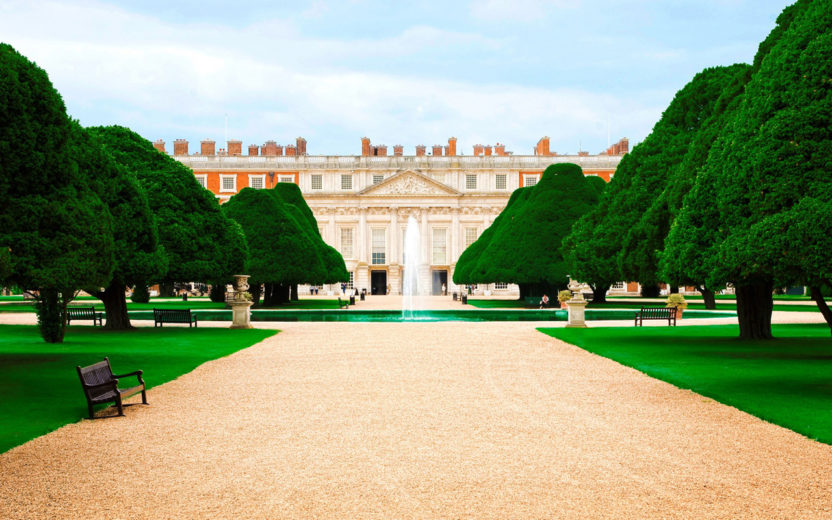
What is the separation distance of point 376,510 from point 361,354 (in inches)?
388

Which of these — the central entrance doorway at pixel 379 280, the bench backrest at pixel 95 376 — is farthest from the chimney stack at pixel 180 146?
the bench backrest at pixel 95 376

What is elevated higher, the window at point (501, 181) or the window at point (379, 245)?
the window at point (501, 181)

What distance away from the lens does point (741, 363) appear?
12.9m

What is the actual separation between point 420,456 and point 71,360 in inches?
361

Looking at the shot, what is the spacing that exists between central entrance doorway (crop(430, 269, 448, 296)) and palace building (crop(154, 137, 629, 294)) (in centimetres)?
10

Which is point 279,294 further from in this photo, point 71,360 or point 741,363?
point 741,363

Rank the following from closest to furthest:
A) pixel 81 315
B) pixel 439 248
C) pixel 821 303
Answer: pixel 821 303 < pixel 81 315 < pixel 439 248

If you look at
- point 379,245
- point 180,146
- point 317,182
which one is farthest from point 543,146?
point 180,146

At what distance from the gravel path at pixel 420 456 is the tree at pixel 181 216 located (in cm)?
1094

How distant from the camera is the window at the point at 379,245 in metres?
73.4

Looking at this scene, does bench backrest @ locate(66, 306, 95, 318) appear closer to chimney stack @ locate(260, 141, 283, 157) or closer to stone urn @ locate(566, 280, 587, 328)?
stone urn @ locate(566, 280, 587, 328)

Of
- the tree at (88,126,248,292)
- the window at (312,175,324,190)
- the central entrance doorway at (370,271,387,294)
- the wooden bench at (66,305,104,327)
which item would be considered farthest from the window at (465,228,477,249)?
the wooden bench at (66,305,104,327)

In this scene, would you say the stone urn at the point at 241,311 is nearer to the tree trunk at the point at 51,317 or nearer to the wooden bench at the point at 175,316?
the wooden bench at the point at 175,316

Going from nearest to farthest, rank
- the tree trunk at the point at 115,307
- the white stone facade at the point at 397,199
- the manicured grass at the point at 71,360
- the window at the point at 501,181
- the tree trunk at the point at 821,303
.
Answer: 1. the manicured grass at the point at 71,360
2. the tree trunk at the point at 821,303
3. the tree trunk at the point at 115,307
4. the white stone facade at the point at 397,199
5. the window at the point at 501,181
